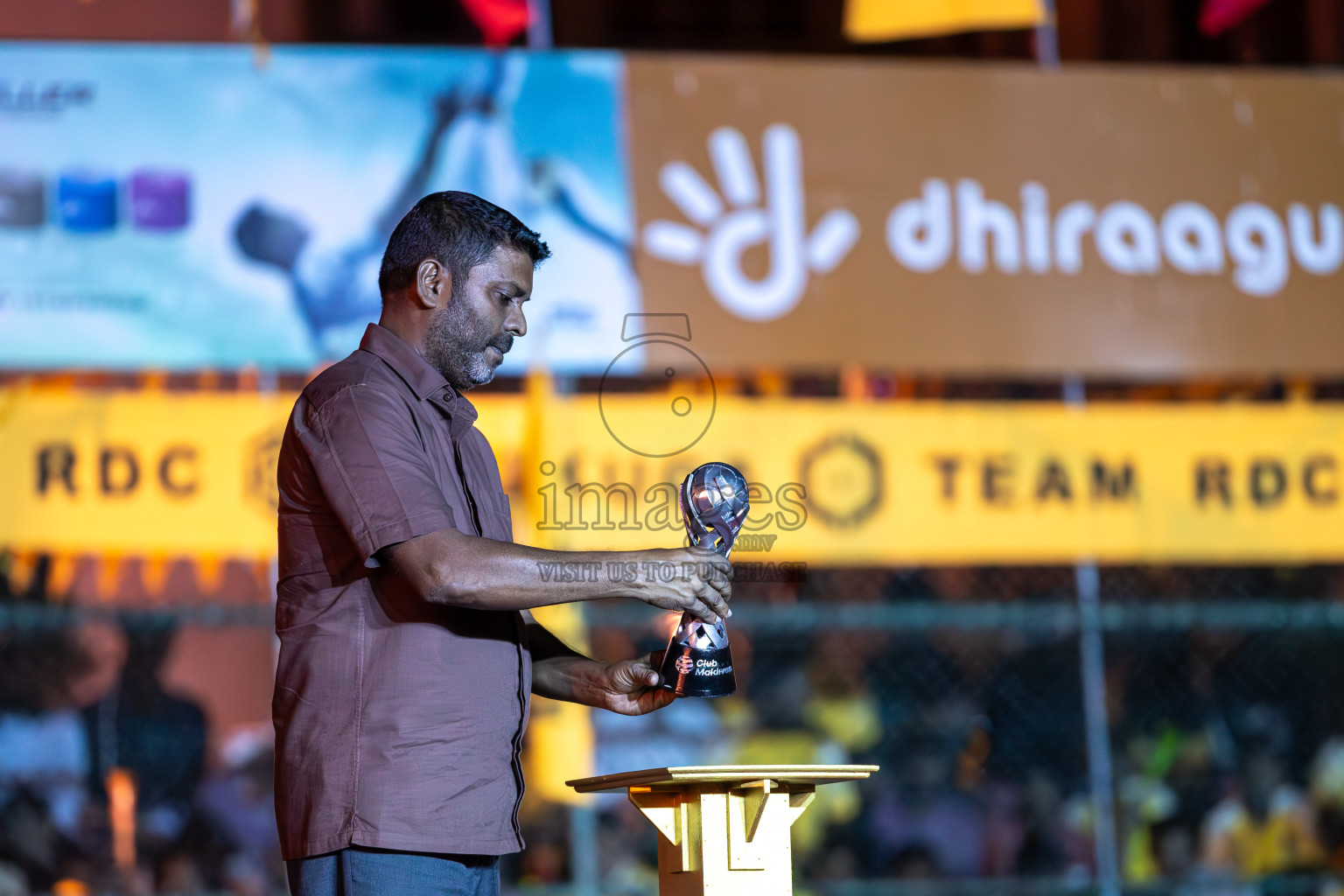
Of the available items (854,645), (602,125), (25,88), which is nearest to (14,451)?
(25,88)

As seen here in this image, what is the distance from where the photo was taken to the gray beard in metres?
2.29

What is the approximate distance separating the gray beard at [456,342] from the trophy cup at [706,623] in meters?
0.36

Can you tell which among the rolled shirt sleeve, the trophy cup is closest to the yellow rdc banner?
the trophy cup

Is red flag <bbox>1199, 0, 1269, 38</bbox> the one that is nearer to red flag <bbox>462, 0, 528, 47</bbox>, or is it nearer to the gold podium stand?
red flag <bbox>462, 0, 528, 47</bbox>

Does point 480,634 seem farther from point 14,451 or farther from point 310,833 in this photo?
point 14,451

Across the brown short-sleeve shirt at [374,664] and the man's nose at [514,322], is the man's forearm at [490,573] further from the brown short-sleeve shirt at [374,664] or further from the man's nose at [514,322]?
the man's nose at [514,322]

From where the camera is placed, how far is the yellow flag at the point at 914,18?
5.64 meters

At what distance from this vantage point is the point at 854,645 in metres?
5.54

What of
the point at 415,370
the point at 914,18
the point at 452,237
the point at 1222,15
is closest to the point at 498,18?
the point at 914,18

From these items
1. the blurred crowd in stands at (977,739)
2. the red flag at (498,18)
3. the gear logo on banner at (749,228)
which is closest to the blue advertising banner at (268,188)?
the gear logo on banner at (749,228)

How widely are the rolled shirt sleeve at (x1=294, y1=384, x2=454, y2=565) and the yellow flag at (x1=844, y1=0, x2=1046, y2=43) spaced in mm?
3938

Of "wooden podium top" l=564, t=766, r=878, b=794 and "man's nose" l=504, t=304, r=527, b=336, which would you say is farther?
"man's nose" l=504, t=304, r=527, b=336

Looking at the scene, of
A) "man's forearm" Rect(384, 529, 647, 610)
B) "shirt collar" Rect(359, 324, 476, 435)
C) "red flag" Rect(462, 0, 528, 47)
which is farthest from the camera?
"red flag" Rect(462, 0, 528, 47)

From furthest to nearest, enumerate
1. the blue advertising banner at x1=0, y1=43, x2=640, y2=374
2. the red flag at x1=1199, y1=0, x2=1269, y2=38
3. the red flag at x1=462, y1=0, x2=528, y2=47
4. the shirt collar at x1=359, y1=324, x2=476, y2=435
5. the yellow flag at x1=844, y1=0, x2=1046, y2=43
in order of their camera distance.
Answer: the red flag at x1=1199, y1=0, x2=1269, y2=38 → the yellow flag at x1=844, y1=0, x2=1046, y2=43 → the red flag at x1=462, y1=0, x2=528, y2=47 → the blue advertising banner at x1=0, y1=43, x2=640, y2=374 → the shirt collar at x1=359, y1=324, x2=476, y2=435
